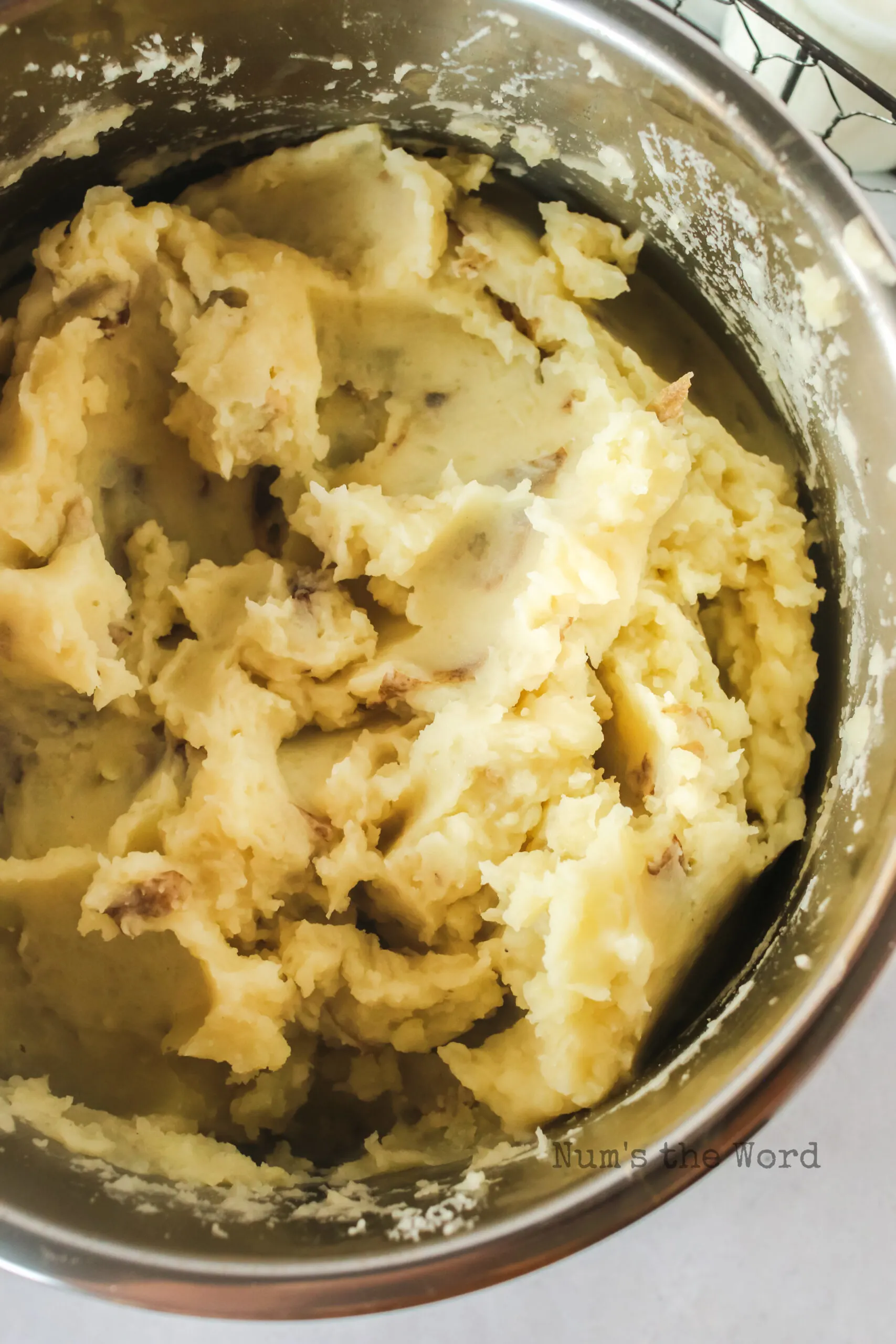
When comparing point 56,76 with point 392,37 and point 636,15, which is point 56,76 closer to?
point 392,37

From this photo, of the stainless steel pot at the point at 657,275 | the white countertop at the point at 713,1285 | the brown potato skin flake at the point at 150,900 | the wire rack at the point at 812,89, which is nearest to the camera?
the stainless steel pot at the point at 657,275

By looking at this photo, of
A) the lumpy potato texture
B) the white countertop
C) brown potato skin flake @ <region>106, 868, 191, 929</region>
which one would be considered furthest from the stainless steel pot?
the white countertop

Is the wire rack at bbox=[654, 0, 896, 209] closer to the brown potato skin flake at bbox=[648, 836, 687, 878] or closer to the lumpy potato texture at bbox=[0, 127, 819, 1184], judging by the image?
the lumpy potato texture at bbox=[0, 127, 819, 1184]

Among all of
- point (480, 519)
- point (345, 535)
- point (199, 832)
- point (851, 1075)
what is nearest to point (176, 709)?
point (199, 832)

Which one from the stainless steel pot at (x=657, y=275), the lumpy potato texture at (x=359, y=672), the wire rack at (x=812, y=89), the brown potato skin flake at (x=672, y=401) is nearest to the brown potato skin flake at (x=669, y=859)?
the lumpy potato texture at (x=359, y=672)

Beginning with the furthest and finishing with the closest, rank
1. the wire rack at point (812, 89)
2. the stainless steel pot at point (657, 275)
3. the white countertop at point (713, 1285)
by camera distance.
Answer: the wire rack at point (812, 89), the white countertop at point (713, 1285), the stainless steel pot at point (657, 275)

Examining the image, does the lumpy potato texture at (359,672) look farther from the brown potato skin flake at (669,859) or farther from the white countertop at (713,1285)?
the white countertop at (713,1285)
